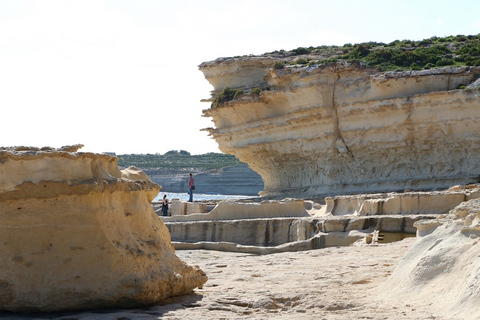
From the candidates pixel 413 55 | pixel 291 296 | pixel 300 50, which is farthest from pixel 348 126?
pixel 291 296

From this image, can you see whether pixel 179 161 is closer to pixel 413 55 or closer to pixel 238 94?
pixel 238 94

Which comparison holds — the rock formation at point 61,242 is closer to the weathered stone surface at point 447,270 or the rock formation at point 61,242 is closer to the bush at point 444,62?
the weathered stone surface at point 447,270

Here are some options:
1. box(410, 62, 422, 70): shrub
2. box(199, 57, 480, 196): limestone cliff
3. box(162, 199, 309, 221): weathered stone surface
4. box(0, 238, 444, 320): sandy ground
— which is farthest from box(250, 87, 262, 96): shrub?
box(0, 238, 444, 320): sandy ground

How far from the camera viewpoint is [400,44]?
31938 mm

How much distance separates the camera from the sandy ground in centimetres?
597

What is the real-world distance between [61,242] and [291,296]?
2326 millimetres

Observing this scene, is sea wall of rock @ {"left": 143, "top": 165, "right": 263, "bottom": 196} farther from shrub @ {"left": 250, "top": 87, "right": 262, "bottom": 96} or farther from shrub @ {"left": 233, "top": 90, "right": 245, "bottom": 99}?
shrub @ {"left": 250, "top": 87, "right": 262, "bottom": 96}

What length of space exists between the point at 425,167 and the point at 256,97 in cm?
848

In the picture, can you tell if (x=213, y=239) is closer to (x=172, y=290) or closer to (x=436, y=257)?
(x=172, y=290)

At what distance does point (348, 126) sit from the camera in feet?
84.8

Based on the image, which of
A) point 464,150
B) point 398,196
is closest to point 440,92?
point 464,150

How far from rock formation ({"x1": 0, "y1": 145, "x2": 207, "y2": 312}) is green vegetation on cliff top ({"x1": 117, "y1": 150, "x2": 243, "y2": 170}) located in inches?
3525

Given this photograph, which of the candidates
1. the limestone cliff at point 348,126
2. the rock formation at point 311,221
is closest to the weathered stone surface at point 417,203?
the rock formation at point 311,221

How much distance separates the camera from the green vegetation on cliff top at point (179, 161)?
101062mm
